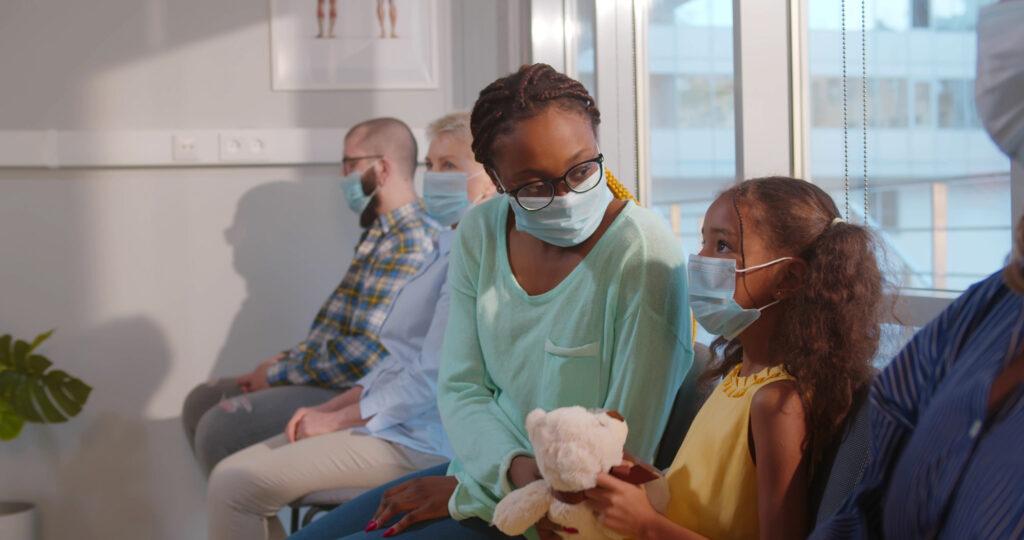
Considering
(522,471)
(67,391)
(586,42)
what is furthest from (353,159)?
(522,471)

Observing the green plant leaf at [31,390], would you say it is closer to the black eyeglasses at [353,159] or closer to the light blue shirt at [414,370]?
the black eyeglasses at [353,159]

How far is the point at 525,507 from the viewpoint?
3.76 ft

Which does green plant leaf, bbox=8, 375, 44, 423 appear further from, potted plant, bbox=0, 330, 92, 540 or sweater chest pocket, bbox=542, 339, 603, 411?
sweater chest pocket, bbox=542, 339, 603, 411

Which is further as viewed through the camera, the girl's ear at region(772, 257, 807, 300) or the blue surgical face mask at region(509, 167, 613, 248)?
the blue surgical face mask at region(509, 167, 613, 248)

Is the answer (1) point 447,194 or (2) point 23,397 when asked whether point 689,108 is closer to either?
(1) point 447,194

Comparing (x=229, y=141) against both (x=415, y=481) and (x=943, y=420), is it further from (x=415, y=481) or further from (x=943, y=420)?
(x=943, y=420)

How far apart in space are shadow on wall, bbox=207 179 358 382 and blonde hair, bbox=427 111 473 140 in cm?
125

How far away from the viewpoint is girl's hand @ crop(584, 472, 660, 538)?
3.52 feet

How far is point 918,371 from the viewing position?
2.78 feet

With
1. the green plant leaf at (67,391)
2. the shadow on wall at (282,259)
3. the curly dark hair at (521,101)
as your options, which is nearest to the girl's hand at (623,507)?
the curly dark hair at (521,101)

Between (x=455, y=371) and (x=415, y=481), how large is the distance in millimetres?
201

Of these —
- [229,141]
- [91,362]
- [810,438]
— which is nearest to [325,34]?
[229,141]

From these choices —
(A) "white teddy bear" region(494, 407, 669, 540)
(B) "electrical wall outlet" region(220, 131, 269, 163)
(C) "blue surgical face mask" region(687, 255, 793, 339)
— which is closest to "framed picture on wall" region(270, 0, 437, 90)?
(B) "electrical wall outlet" region(220, 131, 269, 163)

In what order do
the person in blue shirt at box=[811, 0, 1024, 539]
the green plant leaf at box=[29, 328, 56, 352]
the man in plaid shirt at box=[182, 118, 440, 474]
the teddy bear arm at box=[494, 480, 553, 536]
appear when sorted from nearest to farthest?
1. the person in blue shirt at box=[811, 0, 1024, 539]
2. the teddy bear arm at box=[494, 480, 553, 536]
3. the man in plaid shirt at box=[182, 118, 440, 474]
4. the green plant leaf at box=[29, 328, 56, 352]
